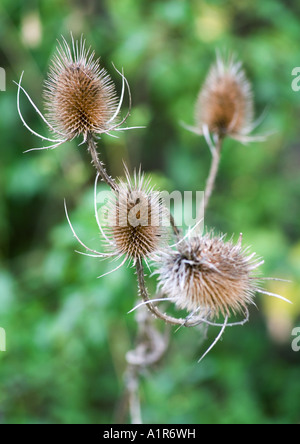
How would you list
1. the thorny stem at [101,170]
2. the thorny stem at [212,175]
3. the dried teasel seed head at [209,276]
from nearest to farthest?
the thorny stem at [101,170] → the dried teasel seed head at [209,276] → the thorny stem at [212,175]

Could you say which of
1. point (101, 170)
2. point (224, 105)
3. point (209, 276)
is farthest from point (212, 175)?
point (101, 170)

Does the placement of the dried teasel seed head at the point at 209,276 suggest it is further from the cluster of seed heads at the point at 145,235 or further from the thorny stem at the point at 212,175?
the thorny stem at the point at 212,175

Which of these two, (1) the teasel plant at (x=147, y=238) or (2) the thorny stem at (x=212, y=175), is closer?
(1) the teasel plant at (x=147, y=238)

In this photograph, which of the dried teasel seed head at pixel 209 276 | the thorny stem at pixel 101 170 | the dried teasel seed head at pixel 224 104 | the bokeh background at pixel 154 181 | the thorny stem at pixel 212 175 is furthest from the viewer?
the bokeh background at pixel 154 181

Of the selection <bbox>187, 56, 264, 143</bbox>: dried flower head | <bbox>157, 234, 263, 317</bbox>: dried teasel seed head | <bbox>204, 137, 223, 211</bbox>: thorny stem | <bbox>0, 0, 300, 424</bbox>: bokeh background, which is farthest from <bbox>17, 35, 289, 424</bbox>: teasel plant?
<bbox>0, 0, 300, 424</bbox>: bokeh background

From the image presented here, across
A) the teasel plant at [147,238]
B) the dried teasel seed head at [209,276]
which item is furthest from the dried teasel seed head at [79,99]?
the dried teasel seed head at [209,276]
